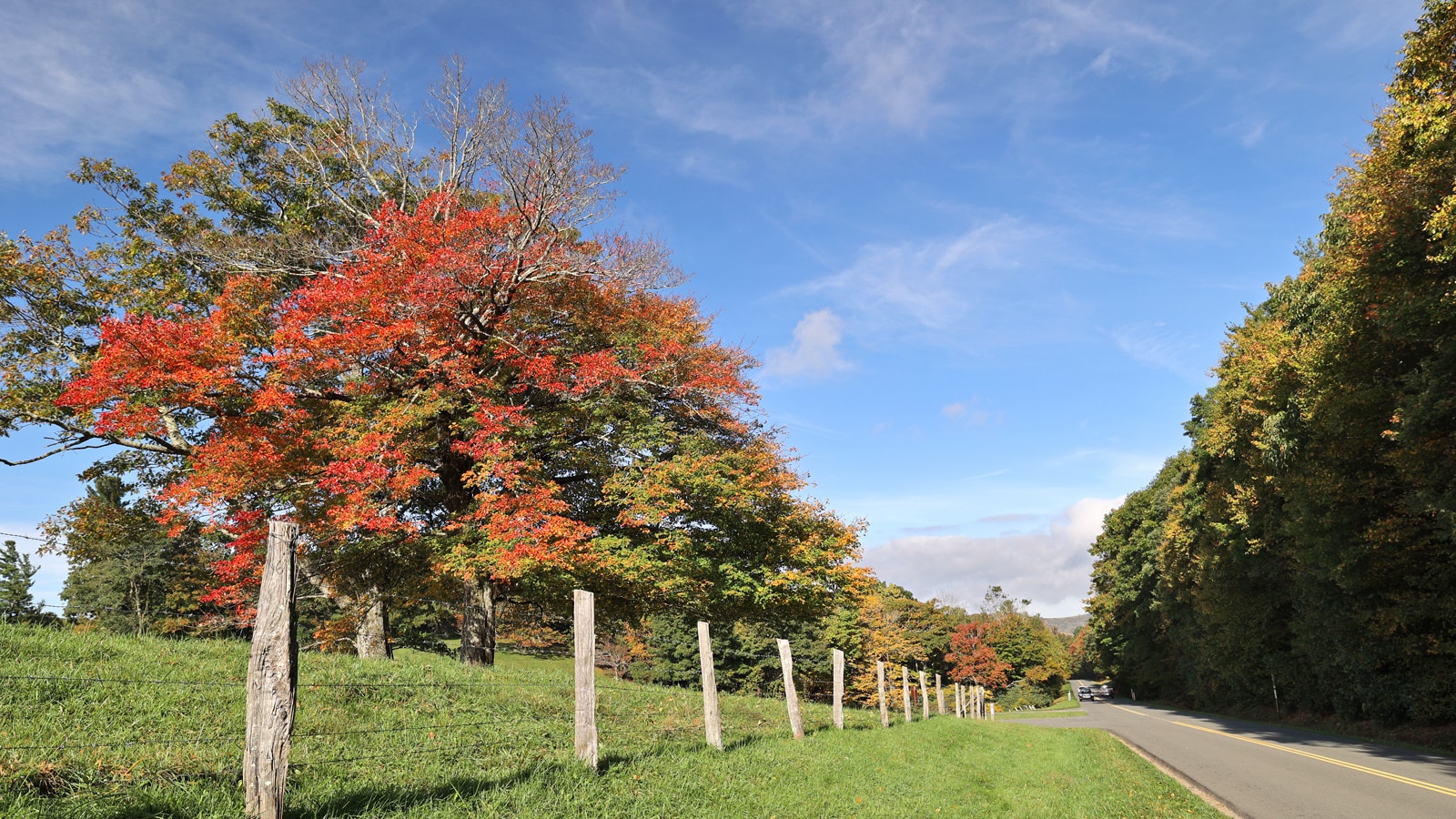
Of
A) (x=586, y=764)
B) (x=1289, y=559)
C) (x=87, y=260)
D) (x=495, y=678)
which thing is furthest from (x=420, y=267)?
(x=1289, y=559)

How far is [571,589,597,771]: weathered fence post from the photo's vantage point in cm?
692

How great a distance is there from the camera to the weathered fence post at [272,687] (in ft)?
14.1

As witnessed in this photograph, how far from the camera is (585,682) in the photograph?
23.7 feet

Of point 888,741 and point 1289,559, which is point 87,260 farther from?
point 1289,559

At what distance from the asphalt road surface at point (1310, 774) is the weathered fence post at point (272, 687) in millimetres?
11937

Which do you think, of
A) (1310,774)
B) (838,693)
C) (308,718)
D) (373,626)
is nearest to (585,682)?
(308,718)

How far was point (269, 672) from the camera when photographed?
438cm

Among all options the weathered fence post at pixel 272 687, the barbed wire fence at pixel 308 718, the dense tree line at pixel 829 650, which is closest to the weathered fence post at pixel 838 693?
the barbed wire fence at pixel 308 718

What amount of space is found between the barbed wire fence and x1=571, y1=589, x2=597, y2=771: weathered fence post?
10 millimetres

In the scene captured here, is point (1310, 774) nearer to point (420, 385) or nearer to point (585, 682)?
point (585, 682)

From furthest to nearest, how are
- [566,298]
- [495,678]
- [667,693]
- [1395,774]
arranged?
[566,298] < [667,693] < [1395,774] < [495,678]

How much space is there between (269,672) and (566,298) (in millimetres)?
17354

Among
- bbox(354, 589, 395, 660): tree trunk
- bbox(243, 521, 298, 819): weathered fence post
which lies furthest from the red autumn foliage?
bbox(243, 521, 298, 819): weathered fence post

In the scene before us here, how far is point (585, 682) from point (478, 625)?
1291 centimetres
